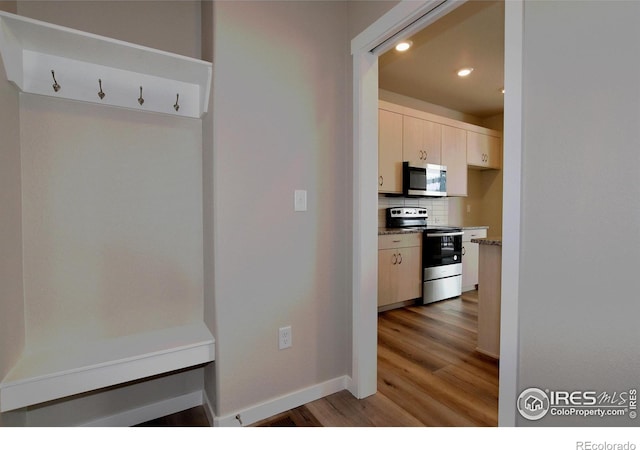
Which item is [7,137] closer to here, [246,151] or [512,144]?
[246,151]

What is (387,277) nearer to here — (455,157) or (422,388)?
(422,388)

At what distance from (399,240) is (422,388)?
178cm

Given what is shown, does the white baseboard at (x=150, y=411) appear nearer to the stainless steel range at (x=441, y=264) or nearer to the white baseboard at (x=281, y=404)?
the white baseboard at (x=281, y=404)

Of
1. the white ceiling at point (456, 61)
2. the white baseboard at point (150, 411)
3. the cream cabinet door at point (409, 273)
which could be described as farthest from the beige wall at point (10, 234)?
the cream cabinet door at point (409, 273)

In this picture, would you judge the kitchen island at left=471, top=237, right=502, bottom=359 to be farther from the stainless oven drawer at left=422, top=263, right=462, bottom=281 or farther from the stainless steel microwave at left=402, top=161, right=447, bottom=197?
the stainless steel microwave at left=402, top=161, right=447, bottom=197

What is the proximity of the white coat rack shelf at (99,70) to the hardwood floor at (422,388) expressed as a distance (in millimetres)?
1834

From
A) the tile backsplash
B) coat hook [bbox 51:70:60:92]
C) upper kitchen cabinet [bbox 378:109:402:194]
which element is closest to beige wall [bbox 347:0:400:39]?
coat hook [bbox 51:70:60:92]

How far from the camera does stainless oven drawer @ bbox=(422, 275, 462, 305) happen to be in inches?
147

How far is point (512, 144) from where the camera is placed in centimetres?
108

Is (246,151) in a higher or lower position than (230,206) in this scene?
higher

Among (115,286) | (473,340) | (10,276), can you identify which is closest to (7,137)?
(10,276)

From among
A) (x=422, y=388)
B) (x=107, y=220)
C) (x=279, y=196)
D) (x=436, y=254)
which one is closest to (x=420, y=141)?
(x=436, y=254)

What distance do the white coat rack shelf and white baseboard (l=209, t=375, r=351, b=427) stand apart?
1634 mm

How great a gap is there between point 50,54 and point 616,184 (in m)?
2.21
